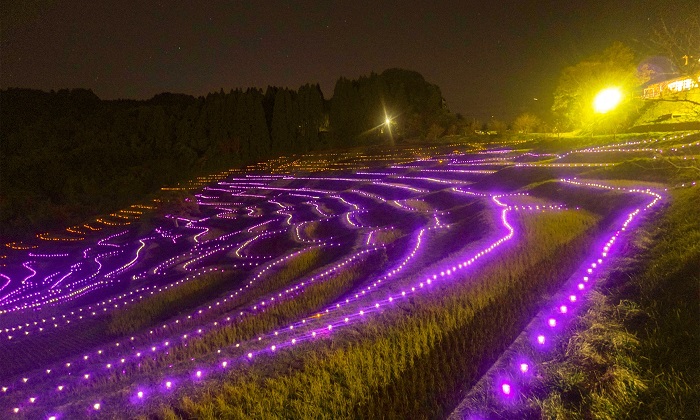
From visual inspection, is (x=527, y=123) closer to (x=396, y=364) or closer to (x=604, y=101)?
(x=604, y=101)

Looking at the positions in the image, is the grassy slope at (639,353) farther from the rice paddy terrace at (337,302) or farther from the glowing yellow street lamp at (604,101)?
the glowing yellow street lamp at (604,101)

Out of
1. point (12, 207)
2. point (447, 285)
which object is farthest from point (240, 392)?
point (12, 207)

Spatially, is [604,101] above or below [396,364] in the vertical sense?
above

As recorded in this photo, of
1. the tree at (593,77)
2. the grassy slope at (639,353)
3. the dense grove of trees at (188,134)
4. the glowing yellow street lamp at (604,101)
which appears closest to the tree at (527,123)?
the dense grove of trees at (188,134)

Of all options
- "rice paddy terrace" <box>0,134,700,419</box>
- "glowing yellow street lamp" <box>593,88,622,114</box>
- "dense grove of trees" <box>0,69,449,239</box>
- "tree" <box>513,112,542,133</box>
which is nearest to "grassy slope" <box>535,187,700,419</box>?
"rice paddy terrace" <box>0,134,700,419</box>

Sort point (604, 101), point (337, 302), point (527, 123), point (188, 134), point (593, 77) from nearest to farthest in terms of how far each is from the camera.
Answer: point (337, 302) → point (604, 101) → point (593, 77) → point (527, 123) → point (188, 134)

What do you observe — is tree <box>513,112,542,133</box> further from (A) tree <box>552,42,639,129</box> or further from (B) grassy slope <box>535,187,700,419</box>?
(B) grassy slope <box>535,187,700,419</box>

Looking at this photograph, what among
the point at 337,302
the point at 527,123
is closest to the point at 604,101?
the point at 527,123
